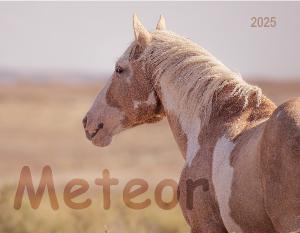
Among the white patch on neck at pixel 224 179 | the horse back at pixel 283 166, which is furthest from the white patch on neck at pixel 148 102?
the horse back at pixel 283 166

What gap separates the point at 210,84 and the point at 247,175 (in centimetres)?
92

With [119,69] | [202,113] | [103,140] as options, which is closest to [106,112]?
[103,140]

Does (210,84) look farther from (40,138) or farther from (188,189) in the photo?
(40,138)

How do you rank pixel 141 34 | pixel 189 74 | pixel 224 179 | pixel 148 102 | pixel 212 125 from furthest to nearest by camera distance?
pixel 148 102
pixel 141 34
pixel 189 74
pixel 212 125
pixel 224 179

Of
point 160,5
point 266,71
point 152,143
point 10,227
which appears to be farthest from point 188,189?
point 266,71

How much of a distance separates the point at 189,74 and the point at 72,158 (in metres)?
30.3

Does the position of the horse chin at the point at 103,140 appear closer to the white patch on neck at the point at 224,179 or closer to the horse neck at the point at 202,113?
the horse neck at the point at 202,113

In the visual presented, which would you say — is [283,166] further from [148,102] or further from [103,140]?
[103,140]

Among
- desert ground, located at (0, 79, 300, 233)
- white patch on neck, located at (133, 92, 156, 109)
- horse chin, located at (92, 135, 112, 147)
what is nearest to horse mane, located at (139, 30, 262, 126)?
white patch on neck, located at (133, 92, 156, 109)

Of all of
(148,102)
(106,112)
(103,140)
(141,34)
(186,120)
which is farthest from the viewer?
(103,140)

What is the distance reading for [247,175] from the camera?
14.0 ft

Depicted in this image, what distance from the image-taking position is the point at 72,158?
35.1 metres

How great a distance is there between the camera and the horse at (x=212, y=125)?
13.2 feet

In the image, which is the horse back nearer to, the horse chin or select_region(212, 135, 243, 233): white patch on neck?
select_region(212, 135, 243, 233): white patch on neck
